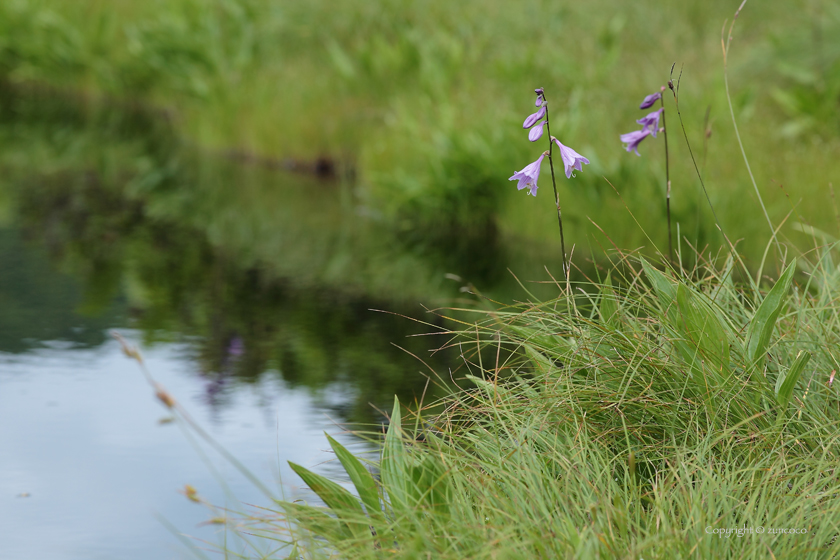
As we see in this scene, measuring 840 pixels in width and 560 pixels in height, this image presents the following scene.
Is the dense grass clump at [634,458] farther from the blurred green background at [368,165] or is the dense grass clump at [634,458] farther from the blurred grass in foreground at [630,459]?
the blurred green background at [368,165]

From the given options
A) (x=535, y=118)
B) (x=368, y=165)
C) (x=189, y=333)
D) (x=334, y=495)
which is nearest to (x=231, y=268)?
(x=189, y=333)

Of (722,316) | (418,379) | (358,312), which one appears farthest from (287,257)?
(722,316)

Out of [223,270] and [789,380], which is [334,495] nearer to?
[789,380]

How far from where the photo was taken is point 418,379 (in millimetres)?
4012

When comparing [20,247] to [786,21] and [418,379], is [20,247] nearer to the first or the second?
[418,379]

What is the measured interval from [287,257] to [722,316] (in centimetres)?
420

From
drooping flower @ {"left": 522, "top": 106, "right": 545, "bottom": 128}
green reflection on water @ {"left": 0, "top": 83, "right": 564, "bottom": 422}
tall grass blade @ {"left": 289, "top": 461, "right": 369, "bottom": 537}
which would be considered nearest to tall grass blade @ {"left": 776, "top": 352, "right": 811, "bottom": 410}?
drooping flower @ {"left": 522, "top": 106, "right": 545, "bottom": 128}

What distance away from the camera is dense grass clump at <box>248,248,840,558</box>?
1886 millimetres

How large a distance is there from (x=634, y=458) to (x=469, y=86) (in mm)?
7351

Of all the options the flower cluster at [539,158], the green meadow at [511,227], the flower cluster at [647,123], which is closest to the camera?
the green meadow at [511,227]

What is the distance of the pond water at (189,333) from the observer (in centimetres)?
295

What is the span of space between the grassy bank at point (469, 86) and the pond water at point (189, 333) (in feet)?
1.83

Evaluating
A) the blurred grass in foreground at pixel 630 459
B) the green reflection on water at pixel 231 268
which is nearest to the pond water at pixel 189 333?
the green reflection on water at pixel 231 268

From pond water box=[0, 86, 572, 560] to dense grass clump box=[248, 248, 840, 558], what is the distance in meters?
0.27
